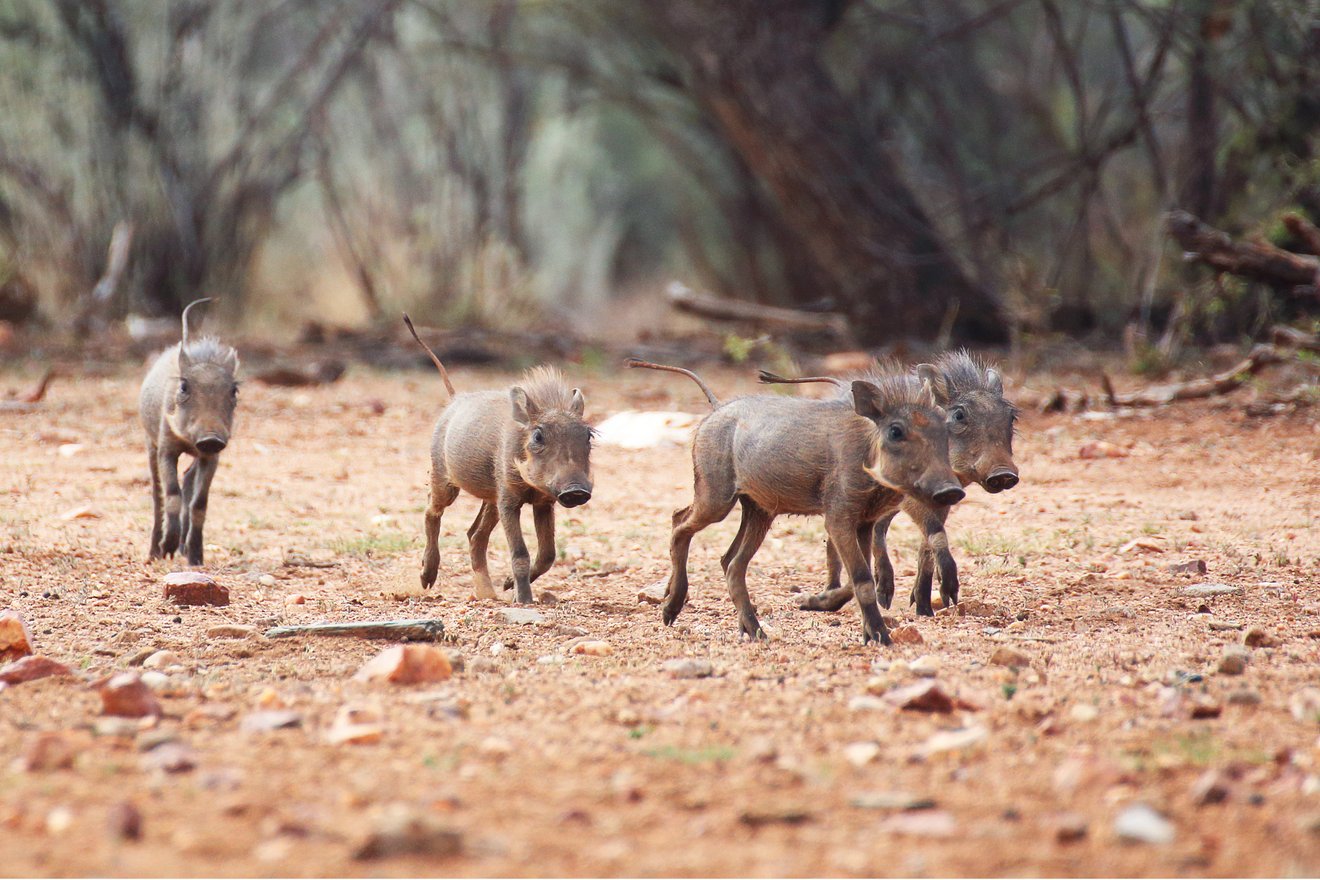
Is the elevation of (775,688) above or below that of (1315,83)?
below

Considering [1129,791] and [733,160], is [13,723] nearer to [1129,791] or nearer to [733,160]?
[1129,791]

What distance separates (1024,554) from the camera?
257 inches

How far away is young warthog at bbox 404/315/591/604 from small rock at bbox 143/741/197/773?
228 centimetres

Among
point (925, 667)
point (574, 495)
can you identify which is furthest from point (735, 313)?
point (925, 667)

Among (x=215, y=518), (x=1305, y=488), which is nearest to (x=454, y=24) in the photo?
(x=215, y=518)

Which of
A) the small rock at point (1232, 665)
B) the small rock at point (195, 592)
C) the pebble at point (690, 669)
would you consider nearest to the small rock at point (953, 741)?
the pebble at point (690, 669)

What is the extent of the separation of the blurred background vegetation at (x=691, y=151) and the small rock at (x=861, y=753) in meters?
A: 8.14

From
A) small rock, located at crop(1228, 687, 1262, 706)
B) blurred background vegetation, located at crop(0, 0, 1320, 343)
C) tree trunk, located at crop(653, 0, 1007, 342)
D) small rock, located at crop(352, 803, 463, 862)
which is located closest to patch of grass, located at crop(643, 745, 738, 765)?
small rock, located at crop(352, 803, 463, 862)

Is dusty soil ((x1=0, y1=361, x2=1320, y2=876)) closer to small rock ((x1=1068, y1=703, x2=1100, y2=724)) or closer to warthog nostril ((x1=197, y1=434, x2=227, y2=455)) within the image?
small rock ((x1=1068, y1=703, x2=1100, y2=724))

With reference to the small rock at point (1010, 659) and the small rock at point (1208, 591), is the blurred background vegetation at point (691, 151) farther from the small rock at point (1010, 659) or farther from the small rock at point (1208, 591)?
A: the small rock at point (1010, 659)

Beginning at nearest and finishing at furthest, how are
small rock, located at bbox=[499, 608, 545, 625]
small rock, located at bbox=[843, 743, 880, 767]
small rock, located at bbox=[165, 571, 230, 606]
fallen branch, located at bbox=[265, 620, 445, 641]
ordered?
small rock, located at bbox=[843, 743, 880, 767] < fallen branch, located at bbox=[265, 620, 445, 641] < small rock, located at bbox=[499, 608, 545, 625] < small rock, located at bbox=[165, 571, 230, 606]

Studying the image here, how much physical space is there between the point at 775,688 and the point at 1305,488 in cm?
467

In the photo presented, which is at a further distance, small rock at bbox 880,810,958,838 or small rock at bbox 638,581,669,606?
small rock at bbox 638,581,669,606

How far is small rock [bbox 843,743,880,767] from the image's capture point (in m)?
3.34
